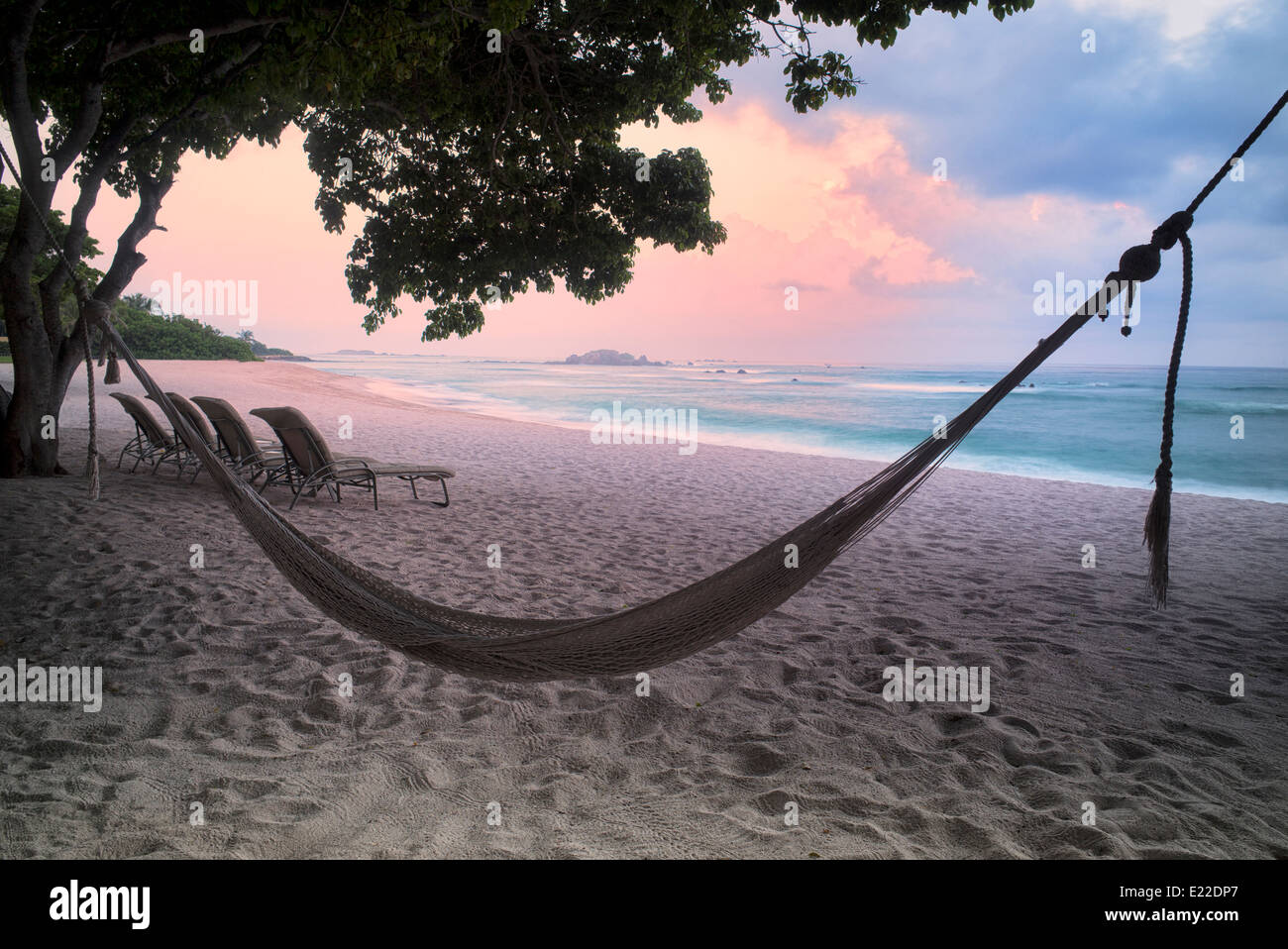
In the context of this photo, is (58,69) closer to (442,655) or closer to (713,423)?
(442,655)

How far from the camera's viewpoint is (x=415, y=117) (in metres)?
5.39

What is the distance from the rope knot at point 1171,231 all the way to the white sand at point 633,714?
1.25 metres

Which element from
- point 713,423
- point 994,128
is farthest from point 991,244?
point 713,423

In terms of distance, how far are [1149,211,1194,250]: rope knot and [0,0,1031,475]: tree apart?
2.27 m

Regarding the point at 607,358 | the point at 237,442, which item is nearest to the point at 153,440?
the point at 237,442

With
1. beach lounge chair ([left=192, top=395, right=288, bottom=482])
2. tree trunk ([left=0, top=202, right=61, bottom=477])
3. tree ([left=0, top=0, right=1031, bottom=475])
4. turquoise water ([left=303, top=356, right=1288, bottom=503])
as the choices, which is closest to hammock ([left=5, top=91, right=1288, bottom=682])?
tree ([left=0, top=0, right=1031, bottom=475])

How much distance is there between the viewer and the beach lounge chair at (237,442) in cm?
535

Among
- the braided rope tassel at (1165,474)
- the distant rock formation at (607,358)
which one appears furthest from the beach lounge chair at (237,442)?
the distant rock formation at (607,358)

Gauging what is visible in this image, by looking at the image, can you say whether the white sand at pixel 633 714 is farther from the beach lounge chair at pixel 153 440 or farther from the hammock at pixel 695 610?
the beach lounge chair at pixel 153 440

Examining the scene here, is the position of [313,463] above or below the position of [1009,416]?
below

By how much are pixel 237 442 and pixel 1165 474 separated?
575 centimetres

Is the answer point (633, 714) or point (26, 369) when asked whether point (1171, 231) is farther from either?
point (26, 369)

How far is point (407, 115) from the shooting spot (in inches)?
213
